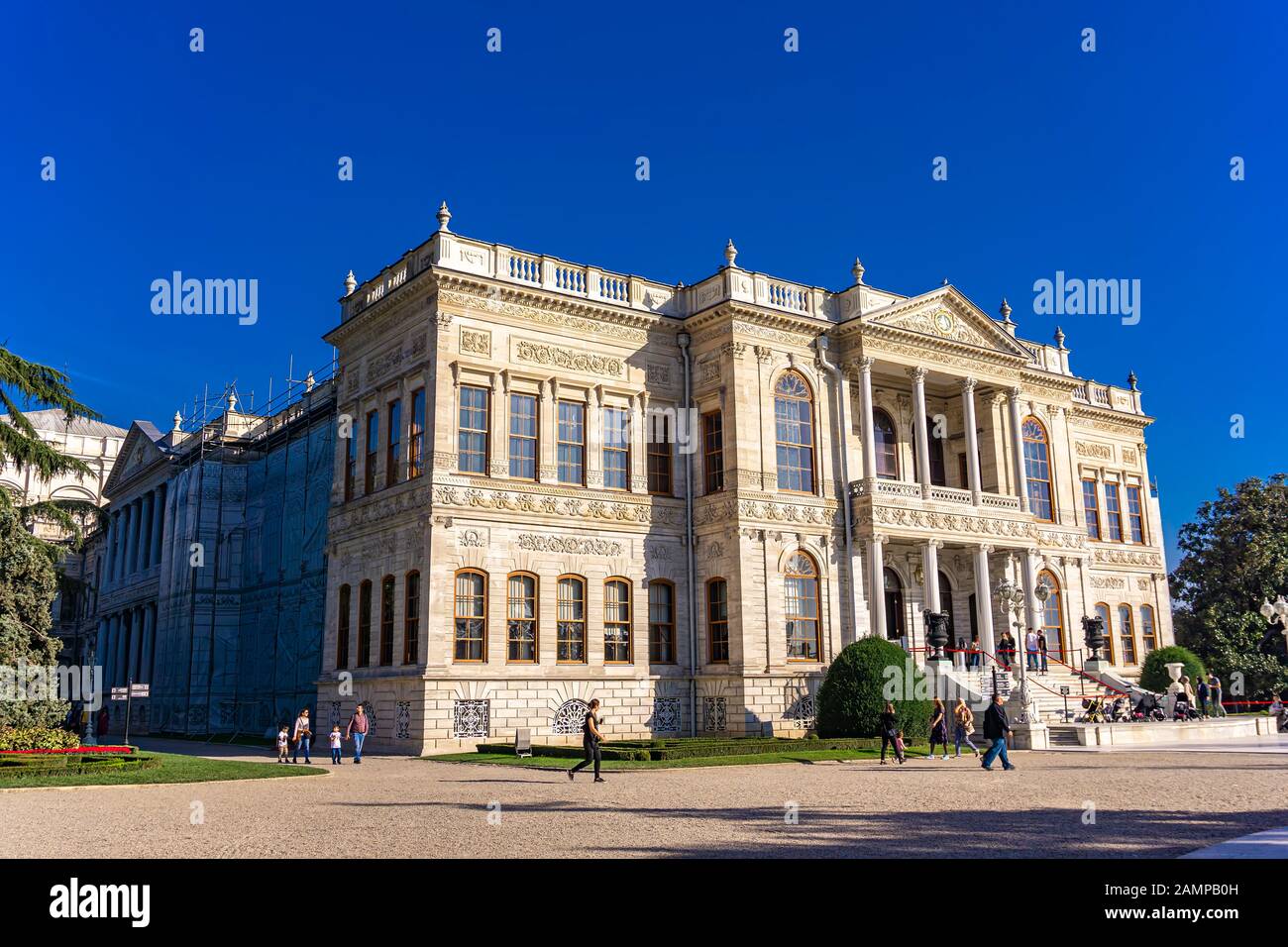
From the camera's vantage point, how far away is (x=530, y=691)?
1233 inches

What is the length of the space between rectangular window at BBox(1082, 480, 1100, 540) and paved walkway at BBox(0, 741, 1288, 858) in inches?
996

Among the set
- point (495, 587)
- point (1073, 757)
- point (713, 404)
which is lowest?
point (1073, 757)

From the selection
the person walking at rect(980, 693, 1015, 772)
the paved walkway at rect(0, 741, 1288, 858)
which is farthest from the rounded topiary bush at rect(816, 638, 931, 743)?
the paved walkway at rect(0, 741, 1288, 858)

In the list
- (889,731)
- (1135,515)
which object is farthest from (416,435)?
(1135,515)

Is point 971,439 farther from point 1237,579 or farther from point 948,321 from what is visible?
point 1237,579

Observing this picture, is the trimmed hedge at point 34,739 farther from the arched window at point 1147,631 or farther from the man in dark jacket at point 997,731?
the arched window at point 1147,631

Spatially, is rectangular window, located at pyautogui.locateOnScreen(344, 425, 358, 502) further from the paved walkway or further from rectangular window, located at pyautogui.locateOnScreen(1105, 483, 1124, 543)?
rectangular window, located at pyautogui.locateOnScreen(1105, 483, 1124, 543)

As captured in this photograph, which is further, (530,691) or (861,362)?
(861,362)

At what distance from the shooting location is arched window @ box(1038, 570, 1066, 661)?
42062 mm

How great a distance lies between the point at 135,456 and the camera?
57.8 m
